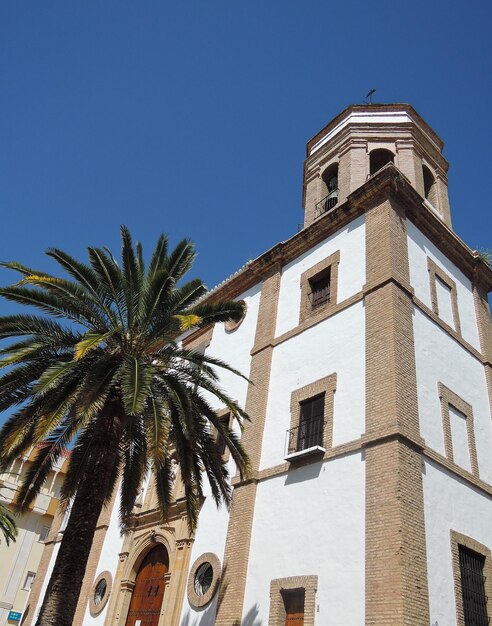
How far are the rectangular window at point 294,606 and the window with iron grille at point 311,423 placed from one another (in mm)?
3100

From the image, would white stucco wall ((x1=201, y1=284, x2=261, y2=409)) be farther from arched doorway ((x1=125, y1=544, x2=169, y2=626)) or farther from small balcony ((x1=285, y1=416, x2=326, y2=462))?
arched doorway ((x1=125, y1=544, x2=169, y2=626))

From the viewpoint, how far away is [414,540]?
1042 centimetres

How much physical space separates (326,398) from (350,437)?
141 centimetres

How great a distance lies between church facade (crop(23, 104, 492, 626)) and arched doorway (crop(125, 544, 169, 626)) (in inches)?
2.2

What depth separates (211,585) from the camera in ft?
45.0

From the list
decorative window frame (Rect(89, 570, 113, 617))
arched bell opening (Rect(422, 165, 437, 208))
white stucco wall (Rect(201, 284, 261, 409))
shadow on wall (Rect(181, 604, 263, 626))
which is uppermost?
arched bell opening (Rect(422, 165, 437, 208))

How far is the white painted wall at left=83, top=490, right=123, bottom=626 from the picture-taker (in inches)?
668

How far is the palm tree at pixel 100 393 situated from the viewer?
10688mm

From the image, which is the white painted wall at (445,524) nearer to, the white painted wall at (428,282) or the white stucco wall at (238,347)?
the white painted wall at (428,282)

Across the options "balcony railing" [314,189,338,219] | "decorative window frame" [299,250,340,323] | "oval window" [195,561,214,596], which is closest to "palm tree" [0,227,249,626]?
"oval window" [195,561,214,596]

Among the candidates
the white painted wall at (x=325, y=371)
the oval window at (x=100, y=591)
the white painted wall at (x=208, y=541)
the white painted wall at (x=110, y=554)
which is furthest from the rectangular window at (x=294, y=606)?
the oval window at (x=100, y=591)

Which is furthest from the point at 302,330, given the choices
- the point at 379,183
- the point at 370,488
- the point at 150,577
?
the point at 150,577

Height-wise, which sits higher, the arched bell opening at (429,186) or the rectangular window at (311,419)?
the arched bell opening at (429,186)

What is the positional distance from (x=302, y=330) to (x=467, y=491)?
18.8 feet
